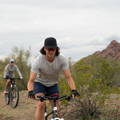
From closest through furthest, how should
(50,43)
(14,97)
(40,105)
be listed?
1. (50,43)
2. (40,105)
3. (14,97)

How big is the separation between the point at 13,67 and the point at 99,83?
4406mm

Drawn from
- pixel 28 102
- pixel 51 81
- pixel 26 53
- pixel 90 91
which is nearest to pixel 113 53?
pixel 26 53

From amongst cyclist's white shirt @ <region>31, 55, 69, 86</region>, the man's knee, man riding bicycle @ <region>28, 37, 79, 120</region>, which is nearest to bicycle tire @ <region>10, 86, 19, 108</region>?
man riding bicycle @ <region>28, 37, 79, 120</region>

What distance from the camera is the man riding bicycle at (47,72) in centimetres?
649

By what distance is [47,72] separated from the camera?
22.9 feet

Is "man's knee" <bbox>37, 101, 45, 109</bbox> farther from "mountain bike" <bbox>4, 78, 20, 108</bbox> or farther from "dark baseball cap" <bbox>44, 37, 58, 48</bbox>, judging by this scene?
"mountain bike" <bbox>4, 78, 20, 108</bbox>

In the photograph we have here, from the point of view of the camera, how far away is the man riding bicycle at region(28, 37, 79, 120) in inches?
255

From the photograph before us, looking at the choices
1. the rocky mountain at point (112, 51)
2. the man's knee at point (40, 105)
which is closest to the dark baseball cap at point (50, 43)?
the man's knee at point (40, 105)

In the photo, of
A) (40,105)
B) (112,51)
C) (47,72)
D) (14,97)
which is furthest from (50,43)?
(112,51)

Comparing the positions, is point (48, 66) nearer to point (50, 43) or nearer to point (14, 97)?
point (50, 43)

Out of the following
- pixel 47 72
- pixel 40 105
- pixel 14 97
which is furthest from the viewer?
pixel 14 97

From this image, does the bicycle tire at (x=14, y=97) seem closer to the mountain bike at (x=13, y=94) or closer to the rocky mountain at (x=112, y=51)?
the mountain bike at (x=13, y=94)

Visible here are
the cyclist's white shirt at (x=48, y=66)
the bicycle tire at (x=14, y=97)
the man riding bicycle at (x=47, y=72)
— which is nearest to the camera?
the man riding bicycle at (x=47, y=72)

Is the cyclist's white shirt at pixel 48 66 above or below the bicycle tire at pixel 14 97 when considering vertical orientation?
above
